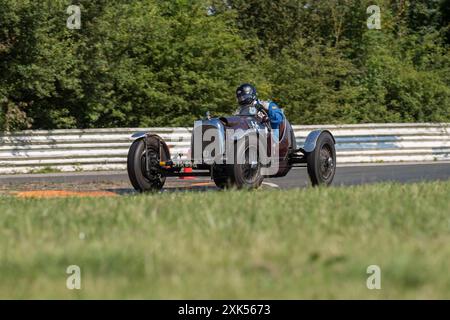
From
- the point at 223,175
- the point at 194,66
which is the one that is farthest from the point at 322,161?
the point at 194,66

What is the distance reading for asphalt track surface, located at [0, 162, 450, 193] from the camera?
1548 cm

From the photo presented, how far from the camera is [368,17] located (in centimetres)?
3222

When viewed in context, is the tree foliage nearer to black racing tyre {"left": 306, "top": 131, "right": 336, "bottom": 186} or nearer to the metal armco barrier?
the metal armco barrier

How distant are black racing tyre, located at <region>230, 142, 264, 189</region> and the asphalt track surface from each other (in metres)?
2.08

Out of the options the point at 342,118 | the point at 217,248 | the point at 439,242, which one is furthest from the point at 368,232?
the point at 342,118

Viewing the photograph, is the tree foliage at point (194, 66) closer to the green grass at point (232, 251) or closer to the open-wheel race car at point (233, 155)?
the open-wheel race car at point (233, 155)

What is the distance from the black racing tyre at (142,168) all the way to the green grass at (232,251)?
4884 mm

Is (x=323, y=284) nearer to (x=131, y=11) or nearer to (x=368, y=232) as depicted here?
(x=368, y=232)

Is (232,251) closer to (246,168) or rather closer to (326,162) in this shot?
(246,168)

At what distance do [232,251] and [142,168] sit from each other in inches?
293

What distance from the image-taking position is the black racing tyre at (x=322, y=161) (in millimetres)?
13469

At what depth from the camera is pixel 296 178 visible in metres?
16.9

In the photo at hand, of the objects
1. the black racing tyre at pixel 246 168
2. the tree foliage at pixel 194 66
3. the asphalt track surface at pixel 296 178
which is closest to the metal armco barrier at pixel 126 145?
the asphalt track surface at pixel 296 178
